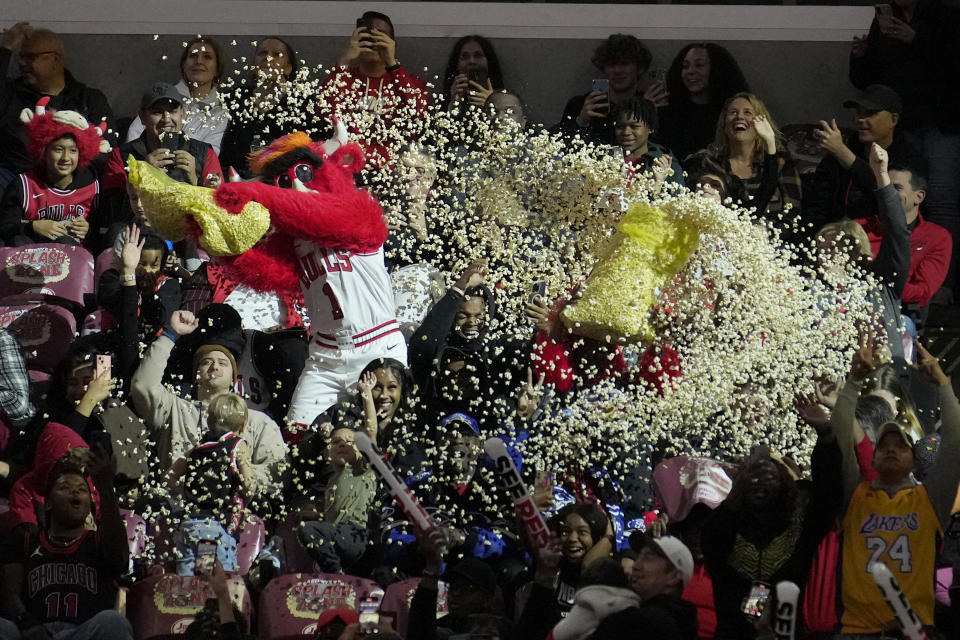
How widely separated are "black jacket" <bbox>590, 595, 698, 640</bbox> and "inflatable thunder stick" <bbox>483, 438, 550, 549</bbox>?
1.66ft

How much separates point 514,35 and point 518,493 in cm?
383

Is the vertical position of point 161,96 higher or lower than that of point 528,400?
higher

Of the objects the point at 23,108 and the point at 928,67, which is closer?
the point at 928,67

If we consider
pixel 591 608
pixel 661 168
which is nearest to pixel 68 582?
pixel 591 608

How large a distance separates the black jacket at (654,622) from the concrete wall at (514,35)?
4.07 meters

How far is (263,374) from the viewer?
20.8ft

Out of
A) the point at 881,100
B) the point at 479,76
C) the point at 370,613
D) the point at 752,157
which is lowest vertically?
the point at 370,613

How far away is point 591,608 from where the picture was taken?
4.58 meters

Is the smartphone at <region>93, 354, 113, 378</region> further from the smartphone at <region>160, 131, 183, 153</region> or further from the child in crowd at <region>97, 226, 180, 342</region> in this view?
the smartphone at <region>160, 131, 183, 153</region>

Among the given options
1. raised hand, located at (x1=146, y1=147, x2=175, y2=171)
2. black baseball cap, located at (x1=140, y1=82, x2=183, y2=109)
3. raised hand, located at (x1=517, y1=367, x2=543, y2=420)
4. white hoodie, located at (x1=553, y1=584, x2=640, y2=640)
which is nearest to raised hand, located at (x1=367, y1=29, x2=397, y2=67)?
black baseball cap, located at (x1=140, y1=82, x2=183, y2=109)

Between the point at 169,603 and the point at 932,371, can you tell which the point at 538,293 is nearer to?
the point at 932,371

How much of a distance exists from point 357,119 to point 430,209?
23.0 inches

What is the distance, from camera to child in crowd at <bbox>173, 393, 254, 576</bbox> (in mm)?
5555

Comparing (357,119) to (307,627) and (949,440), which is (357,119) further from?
(949,440)
